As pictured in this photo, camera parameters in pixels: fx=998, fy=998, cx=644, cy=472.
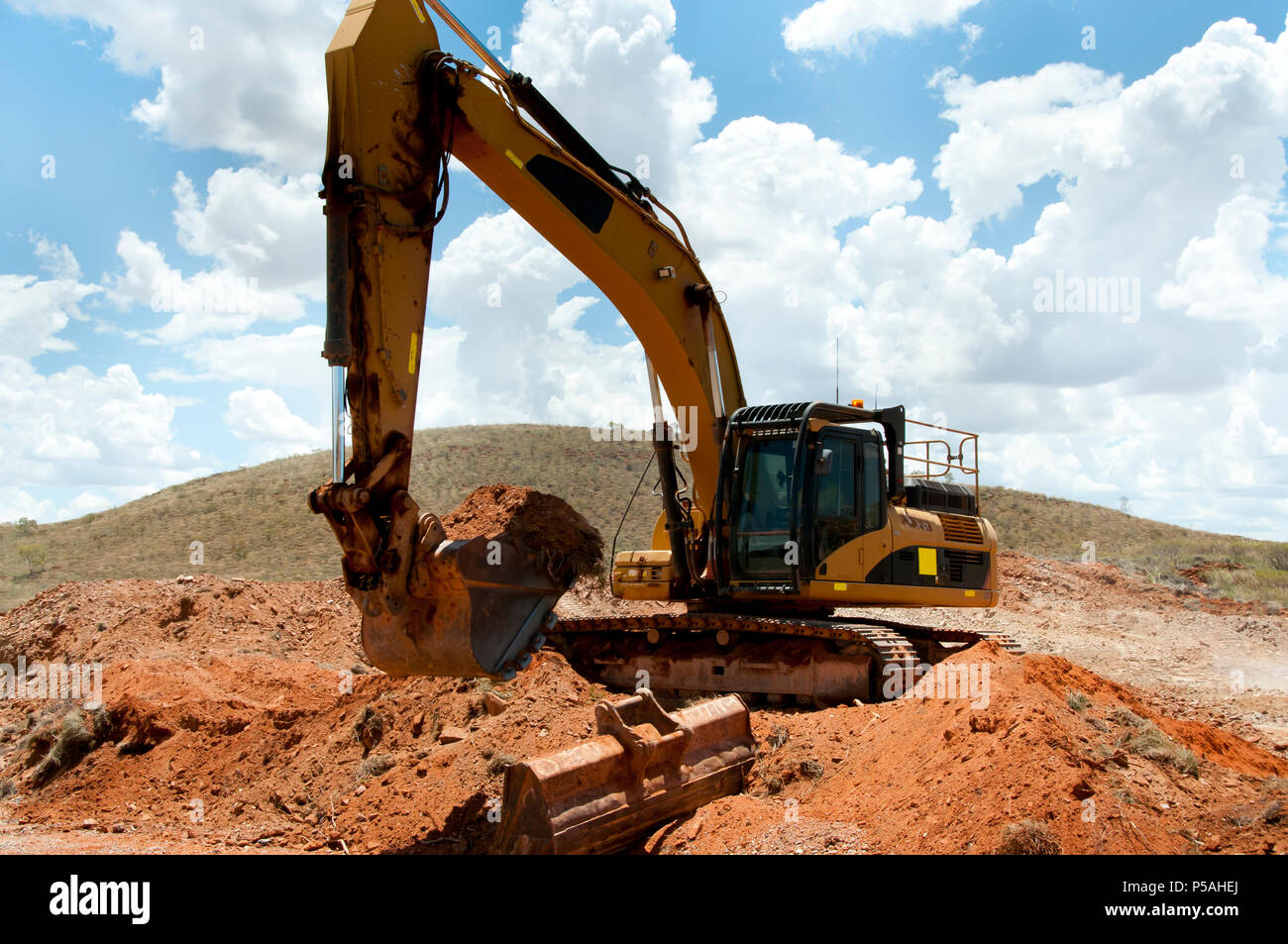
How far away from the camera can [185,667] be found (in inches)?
494

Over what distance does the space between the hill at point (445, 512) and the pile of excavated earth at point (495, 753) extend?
14.2 m

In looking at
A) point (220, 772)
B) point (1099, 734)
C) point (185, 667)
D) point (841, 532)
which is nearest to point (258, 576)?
point (185, 667)

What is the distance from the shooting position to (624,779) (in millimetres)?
6027

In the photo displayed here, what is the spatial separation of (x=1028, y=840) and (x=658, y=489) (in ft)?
20.9

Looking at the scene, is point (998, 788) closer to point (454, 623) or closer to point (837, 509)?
point (454, 623)

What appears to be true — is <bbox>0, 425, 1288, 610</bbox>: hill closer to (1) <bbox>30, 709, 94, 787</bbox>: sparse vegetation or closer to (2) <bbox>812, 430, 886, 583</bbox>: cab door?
(1) <bbox>30, 709, 94, 787</bbox>: sparse vegetation

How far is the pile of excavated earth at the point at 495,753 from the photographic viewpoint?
19.2 feet

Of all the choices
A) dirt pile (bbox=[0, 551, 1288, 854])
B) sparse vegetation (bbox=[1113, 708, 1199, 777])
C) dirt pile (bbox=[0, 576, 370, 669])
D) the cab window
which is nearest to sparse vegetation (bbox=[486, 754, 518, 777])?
dirt pile (bbox=[0, 551, 1288, 854])

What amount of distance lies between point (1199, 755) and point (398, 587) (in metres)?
6.19

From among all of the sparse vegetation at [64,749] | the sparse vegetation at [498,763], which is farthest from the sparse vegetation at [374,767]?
the sparse vegetation at [64,749]

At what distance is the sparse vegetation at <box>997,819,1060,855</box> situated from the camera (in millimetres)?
5156

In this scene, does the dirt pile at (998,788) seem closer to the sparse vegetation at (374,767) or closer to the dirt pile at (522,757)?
the dirt pile at (522,757)

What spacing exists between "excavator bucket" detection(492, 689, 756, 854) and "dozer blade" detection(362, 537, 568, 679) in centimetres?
93
